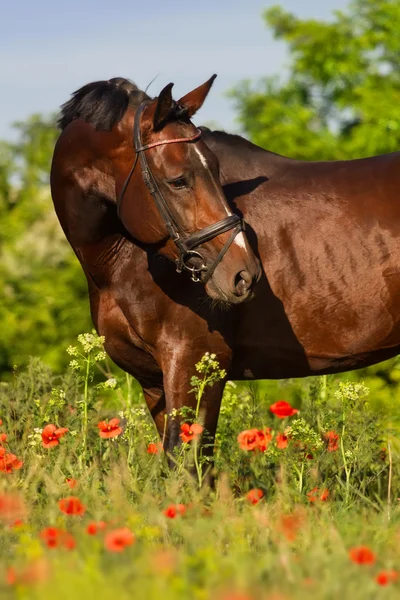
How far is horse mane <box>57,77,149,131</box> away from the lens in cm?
499

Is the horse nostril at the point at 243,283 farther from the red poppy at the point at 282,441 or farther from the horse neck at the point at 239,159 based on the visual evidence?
the horse neck at the point at 239,159

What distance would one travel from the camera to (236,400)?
6102 mm

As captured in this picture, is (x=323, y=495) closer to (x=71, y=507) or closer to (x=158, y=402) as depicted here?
(x=71, y=507)

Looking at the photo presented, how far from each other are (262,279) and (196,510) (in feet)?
6.48

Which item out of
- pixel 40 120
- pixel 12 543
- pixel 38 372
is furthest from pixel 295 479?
pixel 40 120

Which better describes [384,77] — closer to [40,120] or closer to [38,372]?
[40,120]

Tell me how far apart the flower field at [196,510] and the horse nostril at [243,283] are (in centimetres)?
36

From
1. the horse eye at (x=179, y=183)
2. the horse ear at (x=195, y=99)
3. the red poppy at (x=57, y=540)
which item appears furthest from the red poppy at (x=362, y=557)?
the horse ear at (x=195, y=99)

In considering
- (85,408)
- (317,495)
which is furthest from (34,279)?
(317,495)

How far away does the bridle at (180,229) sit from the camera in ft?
15.1

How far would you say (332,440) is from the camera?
5113 millimetres

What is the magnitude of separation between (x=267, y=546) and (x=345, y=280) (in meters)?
2.17

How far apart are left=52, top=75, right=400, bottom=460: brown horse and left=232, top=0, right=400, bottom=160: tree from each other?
15178 millimetres

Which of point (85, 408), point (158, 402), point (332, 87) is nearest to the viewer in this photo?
point (85, 408)
